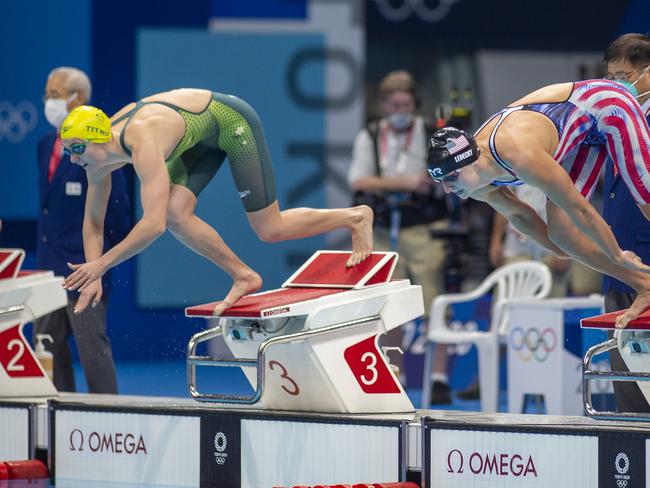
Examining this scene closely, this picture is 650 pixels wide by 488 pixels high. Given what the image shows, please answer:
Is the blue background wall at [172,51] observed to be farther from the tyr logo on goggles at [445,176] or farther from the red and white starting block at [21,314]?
the tyr logo on goggles at [445,176]

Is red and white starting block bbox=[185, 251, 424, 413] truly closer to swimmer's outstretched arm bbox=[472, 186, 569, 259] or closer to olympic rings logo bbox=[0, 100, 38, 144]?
swimmer's outstretched arm bbox=[472, 186, 569, 259]

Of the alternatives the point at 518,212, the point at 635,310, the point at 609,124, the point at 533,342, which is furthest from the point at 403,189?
the point at 635,310

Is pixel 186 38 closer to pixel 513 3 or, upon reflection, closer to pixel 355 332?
pixel 513 3

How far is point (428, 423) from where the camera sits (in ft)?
18.5

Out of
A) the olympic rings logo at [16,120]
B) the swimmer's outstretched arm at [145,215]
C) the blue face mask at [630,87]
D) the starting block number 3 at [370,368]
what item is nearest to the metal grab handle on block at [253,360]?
the starting block number 3 at [370,368]

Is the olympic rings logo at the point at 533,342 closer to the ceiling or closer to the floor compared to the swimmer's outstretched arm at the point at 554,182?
closer to the floor

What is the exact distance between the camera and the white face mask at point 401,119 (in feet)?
30.3

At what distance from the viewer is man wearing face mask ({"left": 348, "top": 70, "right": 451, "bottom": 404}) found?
9.16m

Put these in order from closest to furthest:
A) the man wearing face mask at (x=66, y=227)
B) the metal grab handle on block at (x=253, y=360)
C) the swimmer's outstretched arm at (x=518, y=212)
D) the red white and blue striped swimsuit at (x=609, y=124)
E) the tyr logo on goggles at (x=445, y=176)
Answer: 1. the tyr logo on goggles at (x=445, y=176)
2. the red white and blue striped swimsuit at (x=609, y=124)
3. the swimmer's outstretched arm at (x=518, y=212)
4. the metal grab handle on block at (x=253, y=360)
5. the man wearing face mask at (x=66, y=227)

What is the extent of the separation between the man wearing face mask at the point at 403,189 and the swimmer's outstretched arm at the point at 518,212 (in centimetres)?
319

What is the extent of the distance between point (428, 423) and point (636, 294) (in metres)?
1.03

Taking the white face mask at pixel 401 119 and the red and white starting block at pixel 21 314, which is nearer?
the red and white starting block at pixel 21 314

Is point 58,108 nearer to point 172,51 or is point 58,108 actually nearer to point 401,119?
point 401,119

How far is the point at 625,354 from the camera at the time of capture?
552 centimetres
